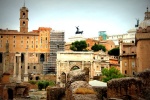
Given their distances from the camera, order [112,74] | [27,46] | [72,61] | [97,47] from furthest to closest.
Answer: [97,47]
[27,46]
[72,61]
[112,74]

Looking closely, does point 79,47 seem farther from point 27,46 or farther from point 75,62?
point 75,62

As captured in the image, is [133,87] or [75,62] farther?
[75,62]

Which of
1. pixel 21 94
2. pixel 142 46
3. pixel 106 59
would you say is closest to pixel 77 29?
pixel 106 59

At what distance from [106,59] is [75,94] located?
4452cm

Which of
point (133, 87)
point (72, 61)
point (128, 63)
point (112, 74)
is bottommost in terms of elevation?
point (112, 74)

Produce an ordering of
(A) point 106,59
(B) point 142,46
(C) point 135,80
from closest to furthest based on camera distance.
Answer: (C) point 135,80 → (B) point 142,46 → (A) point 106,59

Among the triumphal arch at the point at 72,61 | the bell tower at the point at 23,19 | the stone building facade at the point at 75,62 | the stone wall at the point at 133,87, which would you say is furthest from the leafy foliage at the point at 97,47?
the stone wall at the point at 133,87

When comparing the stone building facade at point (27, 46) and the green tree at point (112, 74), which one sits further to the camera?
the stone building facade at point (27, 46)

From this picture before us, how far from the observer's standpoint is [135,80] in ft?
33.5

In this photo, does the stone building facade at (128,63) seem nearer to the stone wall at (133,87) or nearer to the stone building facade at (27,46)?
the stone building facade at (27,46)

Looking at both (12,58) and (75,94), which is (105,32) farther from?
(75,94)

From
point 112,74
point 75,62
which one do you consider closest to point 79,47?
point 75,62

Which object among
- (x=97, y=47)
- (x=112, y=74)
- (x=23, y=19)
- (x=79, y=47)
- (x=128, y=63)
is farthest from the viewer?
(x=97, y=47)

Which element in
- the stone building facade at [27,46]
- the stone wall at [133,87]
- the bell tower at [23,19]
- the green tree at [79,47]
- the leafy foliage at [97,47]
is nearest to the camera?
the stone wall at [133,87]
